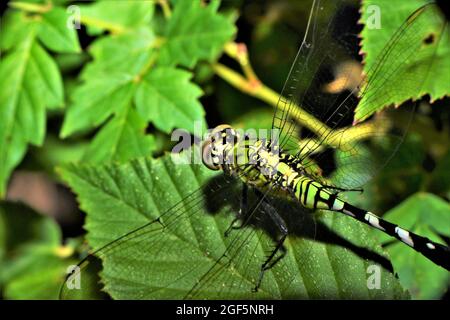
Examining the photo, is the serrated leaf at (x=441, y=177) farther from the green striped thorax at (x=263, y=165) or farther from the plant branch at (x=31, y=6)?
the plant branch at (x=31, y=6)

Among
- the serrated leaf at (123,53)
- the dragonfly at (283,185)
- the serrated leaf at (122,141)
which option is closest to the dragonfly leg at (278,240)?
the dragonfly at (283,185)

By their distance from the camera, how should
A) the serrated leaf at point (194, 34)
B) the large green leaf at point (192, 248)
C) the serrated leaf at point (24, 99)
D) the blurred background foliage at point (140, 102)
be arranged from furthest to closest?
the serrated leaf at point (24, 99)
the serrated leaf at point (194, 34)
the blurred background foliage at point (140, 102)
the large green leaf at point (192, 248)

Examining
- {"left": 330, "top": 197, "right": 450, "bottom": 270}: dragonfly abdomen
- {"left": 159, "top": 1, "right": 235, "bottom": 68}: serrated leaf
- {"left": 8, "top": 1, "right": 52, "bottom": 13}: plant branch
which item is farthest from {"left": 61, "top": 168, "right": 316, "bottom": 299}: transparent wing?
{"left": 8, "top": 1, "right": 52, "bottom": 13}: plant branch

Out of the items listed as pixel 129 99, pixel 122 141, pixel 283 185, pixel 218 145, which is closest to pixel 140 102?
pixel 129 99

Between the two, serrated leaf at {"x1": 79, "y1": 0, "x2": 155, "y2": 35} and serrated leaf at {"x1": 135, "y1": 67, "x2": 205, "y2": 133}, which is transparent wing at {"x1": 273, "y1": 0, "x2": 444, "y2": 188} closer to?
serrated leaf at {"x1": 135, "y1": 67, "x2": 205, "y2": 133}
